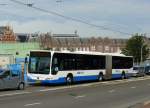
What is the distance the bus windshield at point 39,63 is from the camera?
34969 mm

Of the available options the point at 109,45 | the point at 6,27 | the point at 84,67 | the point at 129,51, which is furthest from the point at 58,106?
the point at 109,45

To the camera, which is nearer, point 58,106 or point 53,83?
point 58,106

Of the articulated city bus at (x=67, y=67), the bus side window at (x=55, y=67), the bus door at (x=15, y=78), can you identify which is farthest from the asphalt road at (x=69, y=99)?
the articulated city bus at (x=67, y=67)

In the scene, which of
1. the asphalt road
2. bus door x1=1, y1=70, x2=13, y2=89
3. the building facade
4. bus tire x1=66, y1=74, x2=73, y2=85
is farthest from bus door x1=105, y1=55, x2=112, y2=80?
the building facade

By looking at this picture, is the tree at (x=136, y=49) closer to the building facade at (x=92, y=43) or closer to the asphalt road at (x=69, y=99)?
the building facade at (x=92, y=43)

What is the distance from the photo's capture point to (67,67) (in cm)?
3678

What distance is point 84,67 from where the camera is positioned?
3981 cm

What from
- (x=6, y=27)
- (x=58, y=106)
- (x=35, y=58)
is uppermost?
(x=6, y=27)

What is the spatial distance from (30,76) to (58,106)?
16143 millimetres

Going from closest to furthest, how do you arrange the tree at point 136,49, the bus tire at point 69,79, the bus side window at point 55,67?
the bus side window at point 55,67 → the bus tire at point 69,79 → the tree at point 136,49

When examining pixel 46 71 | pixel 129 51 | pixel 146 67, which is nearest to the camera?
pixel 46 71

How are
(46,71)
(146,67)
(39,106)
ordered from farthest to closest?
(146,67) → (46,71) → (39,106)

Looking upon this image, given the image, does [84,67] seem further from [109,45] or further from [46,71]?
[109,45]

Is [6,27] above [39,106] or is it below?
above
